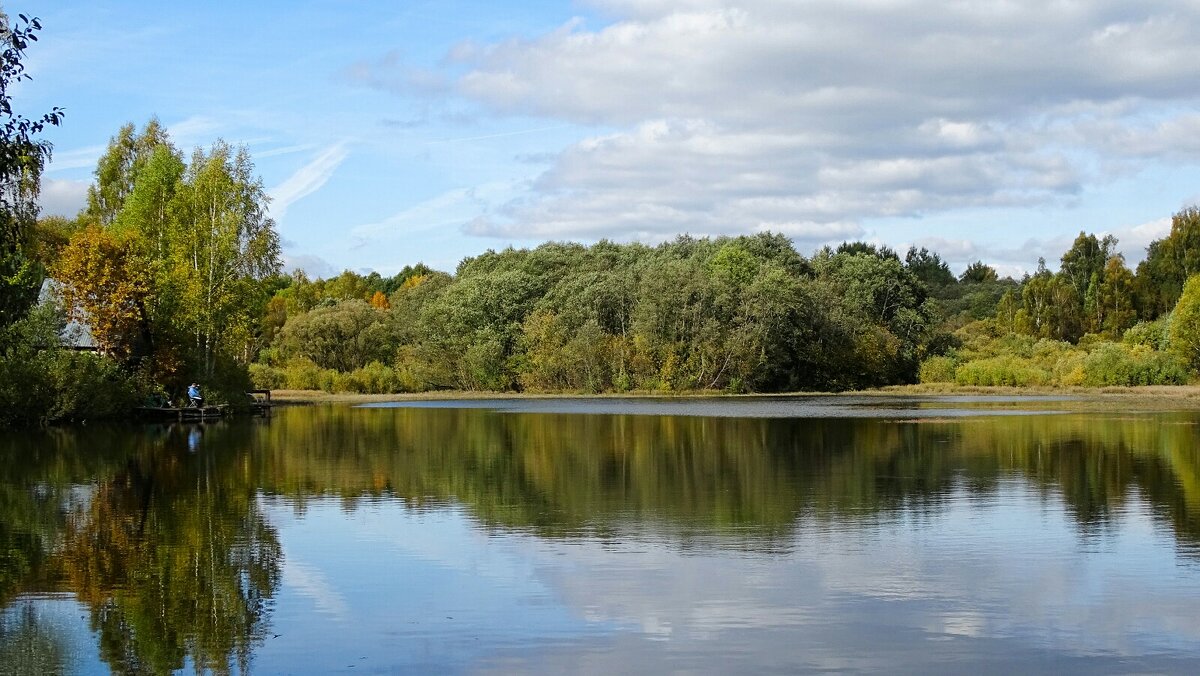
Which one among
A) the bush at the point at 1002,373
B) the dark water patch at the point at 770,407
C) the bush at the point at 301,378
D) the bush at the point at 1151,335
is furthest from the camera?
the bush at the point at 301,378

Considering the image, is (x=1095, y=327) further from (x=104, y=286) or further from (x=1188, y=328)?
(x=104, y=286)

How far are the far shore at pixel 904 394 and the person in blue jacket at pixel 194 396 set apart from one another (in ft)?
55.3

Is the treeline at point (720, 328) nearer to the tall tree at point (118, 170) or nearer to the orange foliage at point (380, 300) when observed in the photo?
the tall tree at point (118, 170)

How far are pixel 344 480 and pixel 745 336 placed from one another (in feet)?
173

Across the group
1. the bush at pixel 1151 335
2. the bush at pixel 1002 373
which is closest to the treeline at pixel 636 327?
the bush at pixel 1002 373

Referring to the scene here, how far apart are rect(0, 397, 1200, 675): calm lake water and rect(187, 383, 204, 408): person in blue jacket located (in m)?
18.0

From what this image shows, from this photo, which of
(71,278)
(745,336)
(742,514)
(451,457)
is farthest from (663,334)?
(742,514)

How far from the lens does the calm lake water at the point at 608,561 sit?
31.6 feet

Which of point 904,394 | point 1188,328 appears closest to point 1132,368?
point 1188,328

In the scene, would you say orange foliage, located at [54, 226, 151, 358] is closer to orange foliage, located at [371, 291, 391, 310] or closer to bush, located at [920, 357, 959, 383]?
bush, located at [920, 357, 959, 383]

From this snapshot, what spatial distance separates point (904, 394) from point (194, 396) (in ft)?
139

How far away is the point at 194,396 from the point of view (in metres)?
47.0

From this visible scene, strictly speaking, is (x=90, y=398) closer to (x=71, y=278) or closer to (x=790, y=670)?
(x=71, y=278)

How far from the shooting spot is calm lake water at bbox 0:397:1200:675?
9.62m
